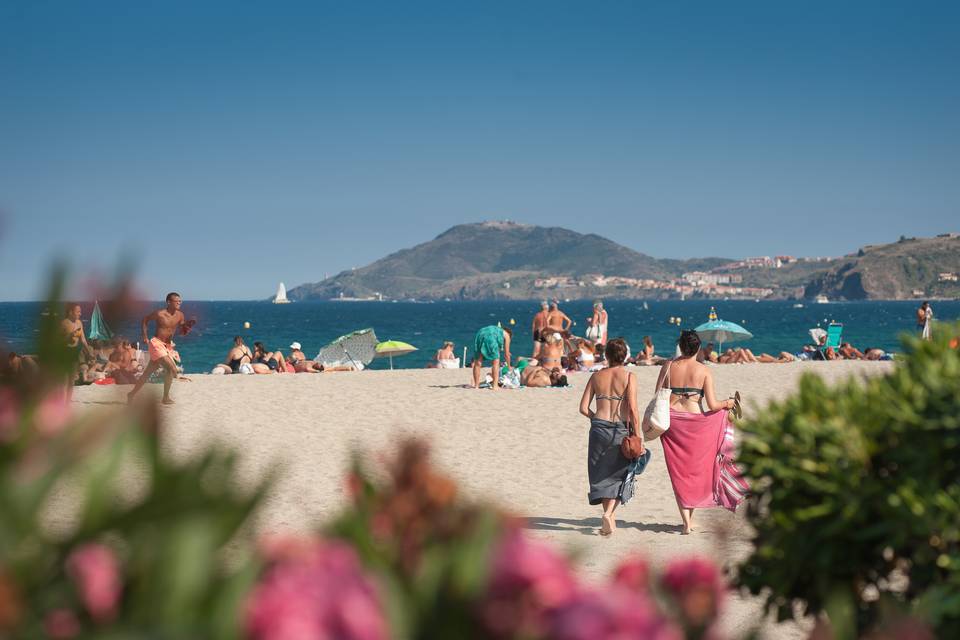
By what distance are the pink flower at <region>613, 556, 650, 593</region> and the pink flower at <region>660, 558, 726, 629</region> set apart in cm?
8

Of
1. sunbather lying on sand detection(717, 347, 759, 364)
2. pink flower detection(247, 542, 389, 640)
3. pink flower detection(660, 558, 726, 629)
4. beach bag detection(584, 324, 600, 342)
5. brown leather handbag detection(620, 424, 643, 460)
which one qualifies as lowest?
sunbather lying on sand detection(717, 347, 759, 364)

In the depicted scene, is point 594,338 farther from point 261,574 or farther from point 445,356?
point 261,574

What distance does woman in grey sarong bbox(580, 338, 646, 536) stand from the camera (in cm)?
746

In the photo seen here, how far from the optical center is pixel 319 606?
0.91m

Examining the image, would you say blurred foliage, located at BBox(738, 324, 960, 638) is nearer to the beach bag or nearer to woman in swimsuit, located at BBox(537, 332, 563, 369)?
woman in swimsuit, located at BBox(537, 332, 563, 369)

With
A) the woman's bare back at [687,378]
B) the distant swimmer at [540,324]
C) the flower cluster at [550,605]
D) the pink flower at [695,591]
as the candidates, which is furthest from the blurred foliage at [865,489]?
the distant swimmer at [540,324]

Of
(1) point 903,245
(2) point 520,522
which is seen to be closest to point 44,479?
(2) point 520,522

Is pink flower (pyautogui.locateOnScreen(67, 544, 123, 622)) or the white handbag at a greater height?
pink flower (pyautogui.locateOnScreen(67, 544, 123, 622))

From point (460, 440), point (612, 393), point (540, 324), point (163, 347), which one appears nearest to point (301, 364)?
point (540, 324)

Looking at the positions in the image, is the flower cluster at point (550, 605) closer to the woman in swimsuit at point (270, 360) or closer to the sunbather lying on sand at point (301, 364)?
the woman in swimsuit at point (270, 360)

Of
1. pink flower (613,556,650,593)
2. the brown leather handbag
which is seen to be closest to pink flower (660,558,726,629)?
pink flower (613,556,650,593)

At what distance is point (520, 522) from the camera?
1276 mm

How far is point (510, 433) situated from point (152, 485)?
473 inches

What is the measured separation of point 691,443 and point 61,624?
7084mm
